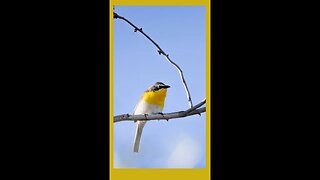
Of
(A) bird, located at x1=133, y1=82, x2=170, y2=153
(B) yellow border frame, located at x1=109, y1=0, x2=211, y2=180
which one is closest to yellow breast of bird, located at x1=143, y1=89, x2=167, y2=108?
(A) bird, located at x1=133, y1=82, x2=170, y2=153

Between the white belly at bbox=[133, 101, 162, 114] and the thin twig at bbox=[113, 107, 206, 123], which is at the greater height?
the white belly at bbox=[133, 101, 162, 114]

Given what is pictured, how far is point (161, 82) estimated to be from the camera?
2.47 m

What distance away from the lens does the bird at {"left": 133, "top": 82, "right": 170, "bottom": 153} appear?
246 cm

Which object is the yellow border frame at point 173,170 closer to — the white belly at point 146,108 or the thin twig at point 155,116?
the thin twig at point 155,116

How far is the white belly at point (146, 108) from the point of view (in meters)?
2.52

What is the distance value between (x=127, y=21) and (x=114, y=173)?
2.50ft

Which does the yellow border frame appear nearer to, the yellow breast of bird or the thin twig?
the thin twig

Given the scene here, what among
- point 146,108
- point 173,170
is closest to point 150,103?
point 146,108

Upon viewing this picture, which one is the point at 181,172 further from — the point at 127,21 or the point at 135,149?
the point at 127,21

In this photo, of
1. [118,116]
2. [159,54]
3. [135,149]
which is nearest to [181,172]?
[135,149]

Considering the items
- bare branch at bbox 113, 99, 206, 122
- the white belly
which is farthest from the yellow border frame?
the white belly

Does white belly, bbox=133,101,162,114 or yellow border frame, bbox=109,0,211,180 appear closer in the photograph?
yellow border frame, bbox=109,0,211,180
